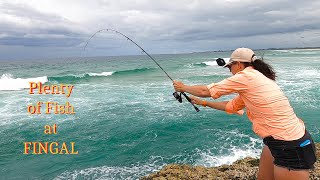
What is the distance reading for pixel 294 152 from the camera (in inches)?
109

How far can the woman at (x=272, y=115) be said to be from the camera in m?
2.73

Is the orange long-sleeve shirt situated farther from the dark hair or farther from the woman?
the dark hair

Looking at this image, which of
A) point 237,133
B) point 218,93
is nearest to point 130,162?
point 237,133

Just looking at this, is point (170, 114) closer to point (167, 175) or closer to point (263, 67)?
point (167, 175)

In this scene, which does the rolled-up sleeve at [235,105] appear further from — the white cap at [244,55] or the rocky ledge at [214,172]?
the rocky ledge at [214,172]

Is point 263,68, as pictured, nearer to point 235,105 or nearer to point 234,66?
point 234,66

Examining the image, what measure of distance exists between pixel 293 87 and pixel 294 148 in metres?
19.3

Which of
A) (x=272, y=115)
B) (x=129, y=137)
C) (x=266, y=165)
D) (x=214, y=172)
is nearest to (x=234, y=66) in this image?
(x=272, y=115)

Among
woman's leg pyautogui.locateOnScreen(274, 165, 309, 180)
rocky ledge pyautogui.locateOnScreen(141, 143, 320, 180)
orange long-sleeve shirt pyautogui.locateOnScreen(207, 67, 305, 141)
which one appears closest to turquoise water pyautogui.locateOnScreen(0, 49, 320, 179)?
rocky ledge pyautogui.locateOnScreen(141, 143, 320, 180)

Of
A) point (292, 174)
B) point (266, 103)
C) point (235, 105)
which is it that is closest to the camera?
point (266, 103)

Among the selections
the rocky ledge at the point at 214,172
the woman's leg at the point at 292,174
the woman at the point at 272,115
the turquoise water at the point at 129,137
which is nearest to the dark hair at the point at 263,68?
the woman at the point at 272,115

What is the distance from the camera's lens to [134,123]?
1278cm

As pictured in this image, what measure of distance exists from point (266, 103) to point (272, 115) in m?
0.13

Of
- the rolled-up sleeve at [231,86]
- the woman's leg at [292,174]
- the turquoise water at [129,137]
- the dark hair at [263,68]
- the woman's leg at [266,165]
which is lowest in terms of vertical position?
the turquoise water at [129,137]
